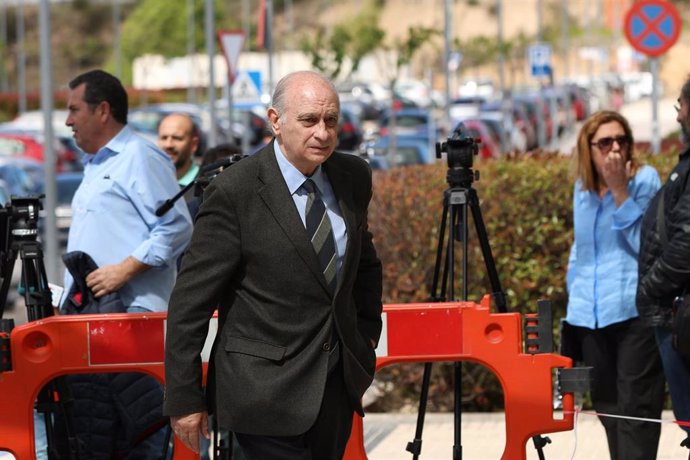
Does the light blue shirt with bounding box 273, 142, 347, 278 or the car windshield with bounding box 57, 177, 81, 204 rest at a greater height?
the light blue shirt with bounding box 273, 142, 347, 278

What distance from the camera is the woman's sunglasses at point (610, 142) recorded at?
6.79 meters

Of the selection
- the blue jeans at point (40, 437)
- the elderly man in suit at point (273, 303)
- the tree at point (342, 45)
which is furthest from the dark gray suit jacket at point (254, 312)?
the tree at point (342, 45)

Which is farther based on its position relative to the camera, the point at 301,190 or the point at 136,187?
the point at 136,187

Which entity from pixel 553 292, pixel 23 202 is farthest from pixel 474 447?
pixel 23 202

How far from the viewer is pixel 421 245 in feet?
30.7

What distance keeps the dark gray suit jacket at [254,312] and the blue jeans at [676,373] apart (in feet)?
7.30

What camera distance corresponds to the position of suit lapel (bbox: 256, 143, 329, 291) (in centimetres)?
433

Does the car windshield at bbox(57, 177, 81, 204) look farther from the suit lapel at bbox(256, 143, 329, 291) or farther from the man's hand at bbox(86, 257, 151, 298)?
the suit lapel at bbox(256, 143, 329, 291)

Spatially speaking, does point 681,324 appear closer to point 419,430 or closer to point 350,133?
point 419,430

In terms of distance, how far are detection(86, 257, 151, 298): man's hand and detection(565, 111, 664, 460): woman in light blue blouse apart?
6.70 feet

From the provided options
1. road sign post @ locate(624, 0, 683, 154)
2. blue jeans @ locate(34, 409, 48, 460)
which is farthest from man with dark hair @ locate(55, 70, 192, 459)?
road sign post @ locate(624, 0, 683, 154)

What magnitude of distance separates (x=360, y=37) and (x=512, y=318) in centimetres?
3569

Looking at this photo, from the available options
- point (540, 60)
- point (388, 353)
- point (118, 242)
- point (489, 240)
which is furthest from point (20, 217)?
point (540, 60)

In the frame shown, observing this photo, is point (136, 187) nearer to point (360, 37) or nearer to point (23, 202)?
point (23, 202)
